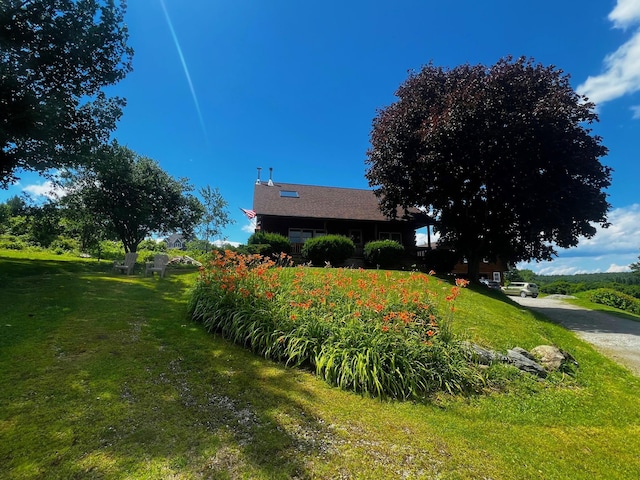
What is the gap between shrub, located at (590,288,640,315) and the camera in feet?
68.3

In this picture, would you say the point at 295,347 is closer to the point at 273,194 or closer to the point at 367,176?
the point at 367,176

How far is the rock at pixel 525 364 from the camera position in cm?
529

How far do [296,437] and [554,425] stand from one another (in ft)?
10.3

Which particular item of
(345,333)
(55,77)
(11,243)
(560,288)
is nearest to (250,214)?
(55,77)

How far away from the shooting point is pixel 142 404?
3.23 metres

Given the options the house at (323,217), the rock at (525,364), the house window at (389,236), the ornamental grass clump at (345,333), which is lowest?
the rock at (525,364)

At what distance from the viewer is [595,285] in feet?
112

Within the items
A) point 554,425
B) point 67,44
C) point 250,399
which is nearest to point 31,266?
point 67,44

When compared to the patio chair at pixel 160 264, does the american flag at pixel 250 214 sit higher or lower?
higher

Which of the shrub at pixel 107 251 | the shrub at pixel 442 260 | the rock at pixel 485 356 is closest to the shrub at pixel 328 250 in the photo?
the shrub at pixel 442 260

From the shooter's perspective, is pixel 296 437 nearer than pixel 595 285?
Yes

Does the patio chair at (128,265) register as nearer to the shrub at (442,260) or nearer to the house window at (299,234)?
the house window at (299,234)

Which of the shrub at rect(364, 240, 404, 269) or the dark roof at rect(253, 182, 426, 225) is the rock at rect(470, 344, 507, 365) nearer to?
the shrub at rect(364, 240, 404, 269)

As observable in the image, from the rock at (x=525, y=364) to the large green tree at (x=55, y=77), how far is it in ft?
49.7
